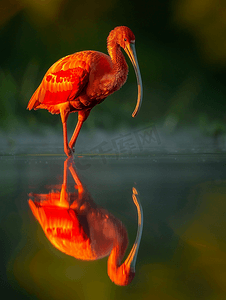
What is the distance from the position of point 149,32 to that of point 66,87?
2.14 meters

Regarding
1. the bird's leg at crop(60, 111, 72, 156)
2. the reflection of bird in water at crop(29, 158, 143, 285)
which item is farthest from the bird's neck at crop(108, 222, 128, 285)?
the bird's leg at crop(60, 111, 72, 156)

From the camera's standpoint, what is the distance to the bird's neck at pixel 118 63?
2.32 m

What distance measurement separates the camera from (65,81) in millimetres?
2387

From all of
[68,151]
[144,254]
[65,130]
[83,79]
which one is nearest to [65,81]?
[83,79]

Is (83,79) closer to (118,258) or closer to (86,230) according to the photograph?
(86,230)

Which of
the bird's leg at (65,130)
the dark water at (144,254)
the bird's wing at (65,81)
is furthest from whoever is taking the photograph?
the bird's leg at (65,130)

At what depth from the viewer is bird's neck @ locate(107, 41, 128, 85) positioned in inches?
91.2

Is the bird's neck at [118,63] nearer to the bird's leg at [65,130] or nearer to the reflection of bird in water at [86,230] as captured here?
the bird's leg at [65,130]

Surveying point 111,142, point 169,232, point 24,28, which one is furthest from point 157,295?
point 24,28

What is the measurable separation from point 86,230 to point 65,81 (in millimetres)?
1819

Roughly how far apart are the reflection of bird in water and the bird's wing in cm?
136

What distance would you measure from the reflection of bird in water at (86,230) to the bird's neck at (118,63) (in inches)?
54.6

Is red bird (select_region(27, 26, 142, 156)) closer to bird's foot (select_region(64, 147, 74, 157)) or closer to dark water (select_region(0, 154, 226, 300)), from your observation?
bird's foot (select_region(64, 147, 74, 157))

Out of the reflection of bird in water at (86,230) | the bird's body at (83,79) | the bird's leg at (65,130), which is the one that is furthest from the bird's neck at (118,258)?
the bird's leg at (65,130)
